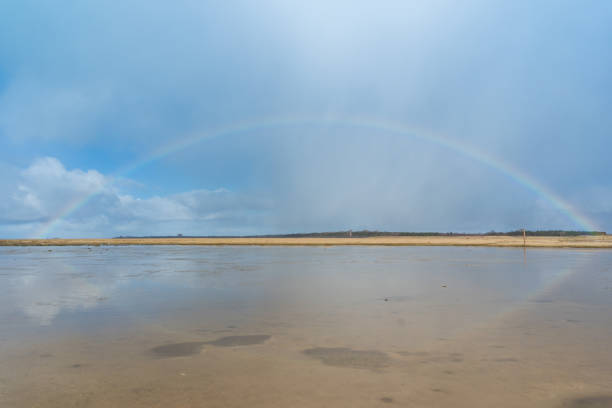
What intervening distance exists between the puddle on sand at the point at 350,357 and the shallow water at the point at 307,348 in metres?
0.02

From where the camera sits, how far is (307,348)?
30.3 ft

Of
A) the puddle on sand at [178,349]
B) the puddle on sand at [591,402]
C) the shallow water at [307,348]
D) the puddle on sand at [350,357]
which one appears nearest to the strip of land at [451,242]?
the shallow water at [307,348]

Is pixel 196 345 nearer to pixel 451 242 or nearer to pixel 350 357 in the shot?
pixel 350 357

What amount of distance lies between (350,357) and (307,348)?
111cm

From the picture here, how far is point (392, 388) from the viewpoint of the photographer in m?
6.82

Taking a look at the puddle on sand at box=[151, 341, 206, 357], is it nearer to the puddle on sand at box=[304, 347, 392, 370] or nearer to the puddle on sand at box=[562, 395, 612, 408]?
the puddle on sand at box=[304, 347, 392, 370]

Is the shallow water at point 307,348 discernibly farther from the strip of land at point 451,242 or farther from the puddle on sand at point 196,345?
the strip of land at point 451,242

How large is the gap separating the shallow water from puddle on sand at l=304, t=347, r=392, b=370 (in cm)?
2

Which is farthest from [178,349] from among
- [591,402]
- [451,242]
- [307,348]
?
[451,242]

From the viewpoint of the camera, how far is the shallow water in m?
6.59

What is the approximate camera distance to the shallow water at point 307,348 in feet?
21.6

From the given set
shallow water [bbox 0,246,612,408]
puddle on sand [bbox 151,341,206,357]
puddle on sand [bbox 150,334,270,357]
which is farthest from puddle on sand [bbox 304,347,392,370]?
puddle on sand [bbox 151,341,206,357]

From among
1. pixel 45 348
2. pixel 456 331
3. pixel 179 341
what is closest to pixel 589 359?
pixel 456 331

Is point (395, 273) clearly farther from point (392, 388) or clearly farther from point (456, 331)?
point (392, 388)
